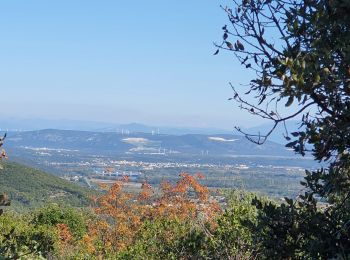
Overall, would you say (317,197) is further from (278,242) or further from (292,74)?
(292,74)

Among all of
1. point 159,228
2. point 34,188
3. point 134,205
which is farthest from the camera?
point 34,188

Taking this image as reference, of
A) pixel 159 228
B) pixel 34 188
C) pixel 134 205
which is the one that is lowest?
pixel 34 188

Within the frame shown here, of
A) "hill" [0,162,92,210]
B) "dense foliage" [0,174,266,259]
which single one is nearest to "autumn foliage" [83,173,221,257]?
"dense foliage" [0,174,266,259]

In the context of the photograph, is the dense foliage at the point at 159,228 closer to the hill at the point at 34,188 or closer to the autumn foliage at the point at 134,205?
the autumn foliage at the point at 134,205

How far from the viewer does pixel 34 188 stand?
3337 inches

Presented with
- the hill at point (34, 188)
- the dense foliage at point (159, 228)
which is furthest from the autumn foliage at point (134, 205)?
the hill at point (34, 188)

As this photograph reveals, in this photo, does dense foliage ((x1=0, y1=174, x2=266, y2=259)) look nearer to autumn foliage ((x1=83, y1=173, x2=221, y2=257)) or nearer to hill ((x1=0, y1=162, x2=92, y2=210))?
autumn foliage ((x1=83, y1=173, x2=221, y2=257))

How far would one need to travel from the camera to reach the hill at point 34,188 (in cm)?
7544

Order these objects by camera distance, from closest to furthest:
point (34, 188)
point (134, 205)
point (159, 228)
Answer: point (159, 228) → point (134, 205) → point (34, 188)

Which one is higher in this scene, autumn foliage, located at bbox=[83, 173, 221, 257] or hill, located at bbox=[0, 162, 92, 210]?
autumn foliage, located at bbox=[83, 173, 221, 257]

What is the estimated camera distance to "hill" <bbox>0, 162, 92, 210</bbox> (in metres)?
75.4

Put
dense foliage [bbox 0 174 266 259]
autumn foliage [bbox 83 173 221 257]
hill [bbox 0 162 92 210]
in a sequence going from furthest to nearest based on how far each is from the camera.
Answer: hill [bbox 0 162 92 210], autumn foliage [bbox 83 173 221 257], dense foliage [bbox 0 174 266 259]

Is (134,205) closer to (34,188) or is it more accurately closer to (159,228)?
(159,228)

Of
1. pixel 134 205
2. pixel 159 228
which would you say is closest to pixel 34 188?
pixel 134 205
